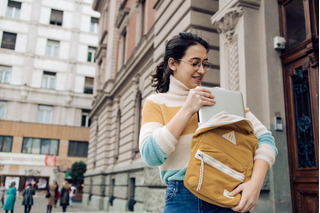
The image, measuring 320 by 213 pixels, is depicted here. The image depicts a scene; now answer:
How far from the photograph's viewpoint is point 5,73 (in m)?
30.3

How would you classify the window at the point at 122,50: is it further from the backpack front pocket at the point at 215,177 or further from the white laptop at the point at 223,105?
the backpack front pocket at the point at 215,177

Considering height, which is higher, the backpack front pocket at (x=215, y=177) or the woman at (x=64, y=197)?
the backpack front pocket at (x=215, y=177)

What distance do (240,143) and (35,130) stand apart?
31988 millimetres

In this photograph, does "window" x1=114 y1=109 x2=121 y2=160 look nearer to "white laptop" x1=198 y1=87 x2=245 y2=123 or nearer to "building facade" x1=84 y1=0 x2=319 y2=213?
"building facade" x1=84 y1=0 x2=319 y2=213

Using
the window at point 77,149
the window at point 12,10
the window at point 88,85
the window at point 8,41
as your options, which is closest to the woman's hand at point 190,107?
the window at point 77,149

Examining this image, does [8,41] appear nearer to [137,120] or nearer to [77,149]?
[77,149]

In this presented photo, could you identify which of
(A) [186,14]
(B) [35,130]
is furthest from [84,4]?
(A) [186,14]

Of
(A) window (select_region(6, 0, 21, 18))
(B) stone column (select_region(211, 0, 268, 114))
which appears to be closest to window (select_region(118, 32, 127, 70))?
(B) stone column (select_region(211, 0, 268, 114))

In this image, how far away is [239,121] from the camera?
159cm

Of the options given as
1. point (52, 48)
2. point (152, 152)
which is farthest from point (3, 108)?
point (152, 152)

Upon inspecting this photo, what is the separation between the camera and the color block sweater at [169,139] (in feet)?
5.32

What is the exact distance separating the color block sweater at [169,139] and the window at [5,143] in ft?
104

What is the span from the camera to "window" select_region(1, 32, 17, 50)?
99.4 ft

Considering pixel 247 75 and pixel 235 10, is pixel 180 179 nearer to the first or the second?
pixel 247 75
